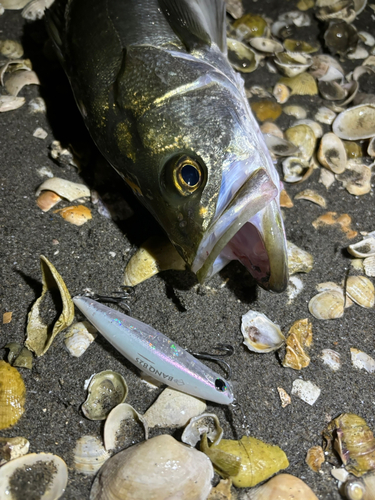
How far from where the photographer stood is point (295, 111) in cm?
305

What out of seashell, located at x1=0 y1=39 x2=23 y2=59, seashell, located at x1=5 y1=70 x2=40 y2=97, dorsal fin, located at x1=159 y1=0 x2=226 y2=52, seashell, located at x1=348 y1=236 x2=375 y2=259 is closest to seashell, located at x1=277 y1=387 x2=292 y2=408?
seashell, located at x1=348 y1=236 x2=375 y2=259

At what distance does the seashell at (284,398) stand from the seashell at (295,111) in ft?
6.32

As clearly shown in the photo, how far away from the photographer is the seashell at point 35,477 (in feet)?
5.54

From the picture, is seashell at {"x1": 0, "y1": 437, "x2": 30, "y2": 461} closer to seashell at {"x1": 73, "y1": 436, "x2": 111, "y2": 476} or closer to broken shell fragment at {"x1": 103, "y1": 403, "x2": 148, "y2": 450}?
seashell at {"x1": 73, "y1": 436, "x2": 111, "y2": 476}

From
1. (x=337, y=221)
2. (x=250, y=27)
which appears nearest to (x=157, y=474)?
(x=337, y=221)

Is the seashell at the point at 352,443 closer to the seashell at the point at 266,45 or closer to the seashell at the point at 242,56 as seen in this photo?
the seashell at the point at 242,56

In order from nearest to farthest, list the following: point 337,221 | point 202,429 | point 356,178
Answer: point 202,429
point 337,221
point 356,178

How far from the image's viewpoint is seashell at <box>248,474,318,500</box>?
172 cm

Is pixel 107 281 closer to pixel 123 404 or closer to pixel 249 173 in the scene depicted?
pixel 123 404

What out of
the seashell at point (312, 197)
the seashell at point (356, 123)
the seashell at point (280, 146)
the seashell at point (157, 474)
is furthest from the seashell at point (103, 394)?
the seashell at point (356, 123)

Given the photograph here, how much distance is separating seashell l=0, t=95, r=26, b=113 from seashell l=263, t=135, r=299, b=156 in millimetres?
1640

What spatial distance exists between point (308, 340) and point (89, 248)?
1.25 m

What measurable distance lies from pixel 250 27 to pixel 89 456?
3179 millimetres

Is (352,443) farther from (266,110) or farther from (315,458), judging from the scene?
(266,110)
